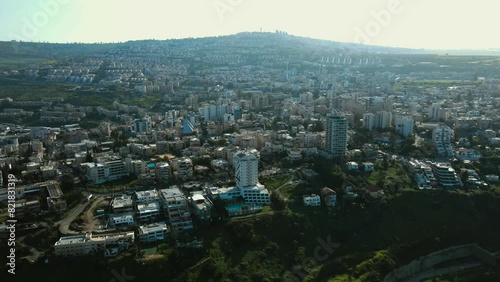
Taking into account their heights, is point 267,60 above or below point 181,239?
above

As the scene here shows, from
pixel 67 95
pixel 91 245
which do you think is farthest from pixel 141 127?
pixel 67 95

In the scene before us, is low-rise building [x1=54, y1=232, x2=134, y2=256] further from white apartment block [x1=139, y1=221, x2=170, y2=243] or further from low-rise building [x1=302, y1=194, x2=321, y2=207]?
low-rise building [x1=302, y1=194, x2=321, y2=207]

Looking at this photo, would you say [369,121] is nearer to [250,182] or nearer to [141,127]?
[250,182]

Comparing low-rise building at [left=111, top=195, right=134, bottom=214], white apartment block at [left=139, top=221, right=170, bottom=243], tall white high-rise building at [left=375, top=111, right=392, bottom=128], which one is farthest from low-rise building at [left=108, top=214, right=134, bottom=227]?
Result: tall white high-rise building at [left=375, top=111, right=392, bottom=128]

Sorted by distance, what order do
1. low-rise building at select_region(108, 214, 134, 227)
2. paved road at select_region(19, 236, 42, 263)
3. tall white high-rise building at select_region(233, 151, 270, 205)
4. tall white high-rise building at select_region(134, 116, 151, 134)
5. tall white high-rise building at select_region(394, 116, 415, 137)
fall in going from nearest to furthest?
paved road at select_region(19, 236, 42, 263)
low-rise building at select_region(108, 214, 134, 227)
tall white high-rise building at select_region(233, 151, 270, 205)
tall white high-rise building at select_region(394, 116, 415, 137)
tall white high-rise building at select_region(134, 116, 151, 134)

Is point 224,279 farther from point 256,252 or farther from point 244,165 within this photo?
point 244,165

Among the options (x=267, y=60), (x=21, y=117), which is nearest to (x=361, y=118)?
(x=21, y=117)

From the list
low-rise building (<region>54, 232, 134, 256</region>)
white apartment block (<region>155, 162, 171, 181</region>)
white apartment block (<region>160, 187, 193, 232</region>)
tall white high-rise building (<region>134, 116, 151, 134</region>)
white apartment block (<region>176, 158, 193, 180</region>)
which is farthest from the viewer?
tall white high-rise building (<region>134, 116, 151, 134</region>)

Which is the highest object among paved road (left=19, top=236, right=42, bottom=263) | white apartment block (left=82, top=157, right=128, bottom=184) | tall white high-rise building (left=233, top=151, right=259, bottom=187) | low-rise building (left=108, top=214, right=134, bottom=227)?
tall white high-rise building (left=233, top=151, right=259, bottom=187)
